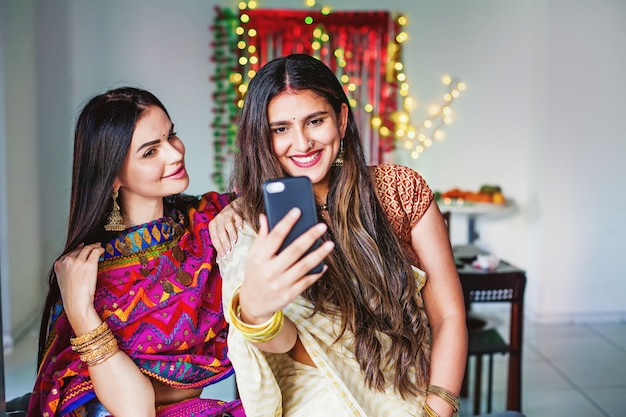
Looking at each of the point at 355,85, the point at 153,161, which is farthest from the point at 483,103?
the point at 153,161

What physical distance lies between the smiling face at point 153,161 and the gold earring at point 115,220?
0.04 m

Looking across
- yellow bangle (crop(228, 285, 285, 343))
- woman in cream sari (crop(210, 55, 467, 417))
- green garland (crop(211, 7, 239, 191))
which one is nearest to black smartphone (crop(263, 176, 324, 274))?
yellow bangle (crop(228, 285, 285, 343))

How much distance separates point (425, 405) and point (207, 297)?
0.56 meters

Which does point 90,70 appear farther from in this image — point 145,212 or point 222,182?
point 145,212

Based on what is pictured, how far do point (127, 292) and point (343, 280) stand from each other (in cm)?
50

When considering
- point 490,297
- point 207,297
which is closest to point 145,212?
point 207,297

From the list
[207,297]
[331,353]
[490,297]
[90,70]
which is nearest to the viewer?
[331,353]

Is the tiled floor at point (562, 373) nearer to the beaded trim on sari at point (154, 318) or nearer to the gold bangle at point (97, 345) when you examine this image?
the beaded trim on sari at point (154, 318)

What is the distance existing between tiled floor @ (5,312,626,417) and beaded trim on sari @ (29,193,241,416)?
5.54 feet

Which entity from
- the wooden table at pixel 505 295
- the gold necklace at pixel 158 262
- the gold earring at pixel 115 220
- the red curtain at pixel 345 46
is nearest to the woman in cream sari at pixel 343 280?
the gold necklace at pixel 158 262

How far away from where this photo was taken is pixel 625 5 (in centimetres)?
446

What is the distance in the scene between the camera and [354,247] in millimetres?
1507

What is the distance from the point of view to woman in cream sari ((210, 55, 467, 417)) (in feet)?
4.55

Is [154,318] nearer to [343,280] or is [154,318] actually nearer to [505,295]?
[343,280]
